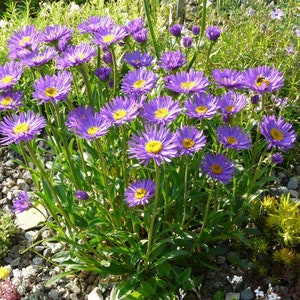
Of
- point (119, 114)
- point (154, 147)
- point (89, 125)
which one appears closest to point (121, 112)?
point (119, 114)

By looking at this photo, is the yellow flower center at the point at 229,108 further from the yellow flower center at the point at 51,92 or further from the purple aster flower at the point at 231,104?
the yellow flower center at the point at 51,92

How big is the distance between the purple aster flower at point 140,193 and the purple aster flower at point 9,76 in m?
0.57

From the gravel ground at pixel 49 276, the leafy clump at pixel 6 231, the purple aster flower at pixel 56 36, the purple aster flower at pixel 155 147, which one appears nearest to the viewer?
the purple aster flower at pixel 155 147

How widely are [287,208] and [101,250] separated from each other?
83 cm

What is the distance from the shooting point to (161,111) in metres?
1.70

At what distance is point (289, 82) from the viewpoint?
2908 millimetres

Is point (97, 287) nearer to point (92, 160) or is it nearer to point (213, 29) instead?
point (92, 160)

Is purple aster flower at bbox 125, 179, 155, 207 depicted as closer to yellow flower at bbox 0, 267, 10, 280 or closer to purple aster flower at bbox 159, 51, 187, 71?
purple aster flower at bbox 159, 51, 187, 71

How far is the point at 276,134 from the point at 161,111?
0.42 meters

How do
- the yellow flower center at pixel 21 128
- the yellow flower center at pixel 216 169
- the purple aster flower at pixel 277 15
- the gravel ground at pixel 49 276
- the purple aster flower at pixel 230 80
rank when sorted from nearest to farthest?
1. the yellow flower center at pixel 21 128
2. the yellow flower center at pixel 216 169
3. the purple aster flower at pixel 230 80
4. the gravel ground at pixel 49 276
5. the purple aster flower at pixel 277 15

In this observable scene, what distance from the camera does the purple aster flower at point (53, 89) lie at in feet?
5.52

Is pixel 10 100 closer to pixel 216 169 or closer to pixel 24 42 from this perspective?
pixel 24 42

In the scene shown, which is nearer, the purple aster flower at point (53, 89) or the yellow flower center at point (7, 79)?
the purple aster flower at point (53, 89)

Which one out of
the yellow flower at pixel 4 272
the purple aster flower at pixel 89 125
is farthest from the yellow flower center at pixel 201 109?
the yellow flower at pixel 4 272
